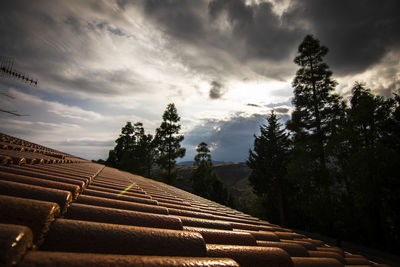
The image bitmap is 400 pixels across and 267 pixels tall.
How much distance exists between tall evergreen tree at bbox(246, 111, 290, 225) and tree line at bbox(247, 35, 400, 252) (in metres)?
5.22

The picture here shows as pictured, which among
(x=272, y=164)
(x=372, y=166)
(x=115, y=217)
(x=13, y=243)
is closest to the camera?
(x=13, y=243)

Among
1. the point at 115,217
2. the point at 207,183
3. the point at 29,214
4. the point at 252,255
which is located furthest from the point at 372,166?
the point at 207,183

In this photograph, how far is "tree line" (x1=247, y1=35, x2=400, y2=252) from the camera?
1195 centimetres

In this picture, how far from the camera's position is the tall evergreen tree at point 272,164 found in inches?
852

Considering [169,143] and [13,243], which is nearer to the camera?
[13,243]

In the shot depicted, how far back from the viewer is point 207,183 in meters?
33.0

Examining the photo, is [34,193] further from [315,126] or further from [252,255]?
[315,126]

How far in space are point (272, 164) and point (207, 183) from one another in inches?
568

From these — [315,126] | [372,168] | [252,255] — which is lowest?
[252,255]

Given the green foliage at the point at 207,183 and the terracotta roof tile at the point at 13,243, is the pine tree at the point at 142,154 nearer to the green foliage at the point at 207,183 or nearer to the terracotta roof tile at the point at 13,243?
the green foliage at the point at 207,183

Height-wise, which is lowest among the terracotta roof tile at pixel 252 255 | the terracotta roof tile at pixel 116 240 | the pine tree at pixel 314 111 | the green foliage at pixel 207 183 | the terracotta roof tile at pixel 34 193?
the green foliage at pixel 207 183

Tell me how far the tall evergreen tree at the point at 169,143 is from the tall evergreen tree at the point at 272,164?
12.1m

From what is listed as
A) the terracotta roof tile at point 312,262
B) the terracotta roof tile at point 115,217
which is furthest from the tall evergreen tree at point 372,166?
the terracotta roof tile at point 115,217

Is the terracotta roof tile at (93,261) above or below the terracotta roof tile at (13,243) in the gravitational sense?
below
